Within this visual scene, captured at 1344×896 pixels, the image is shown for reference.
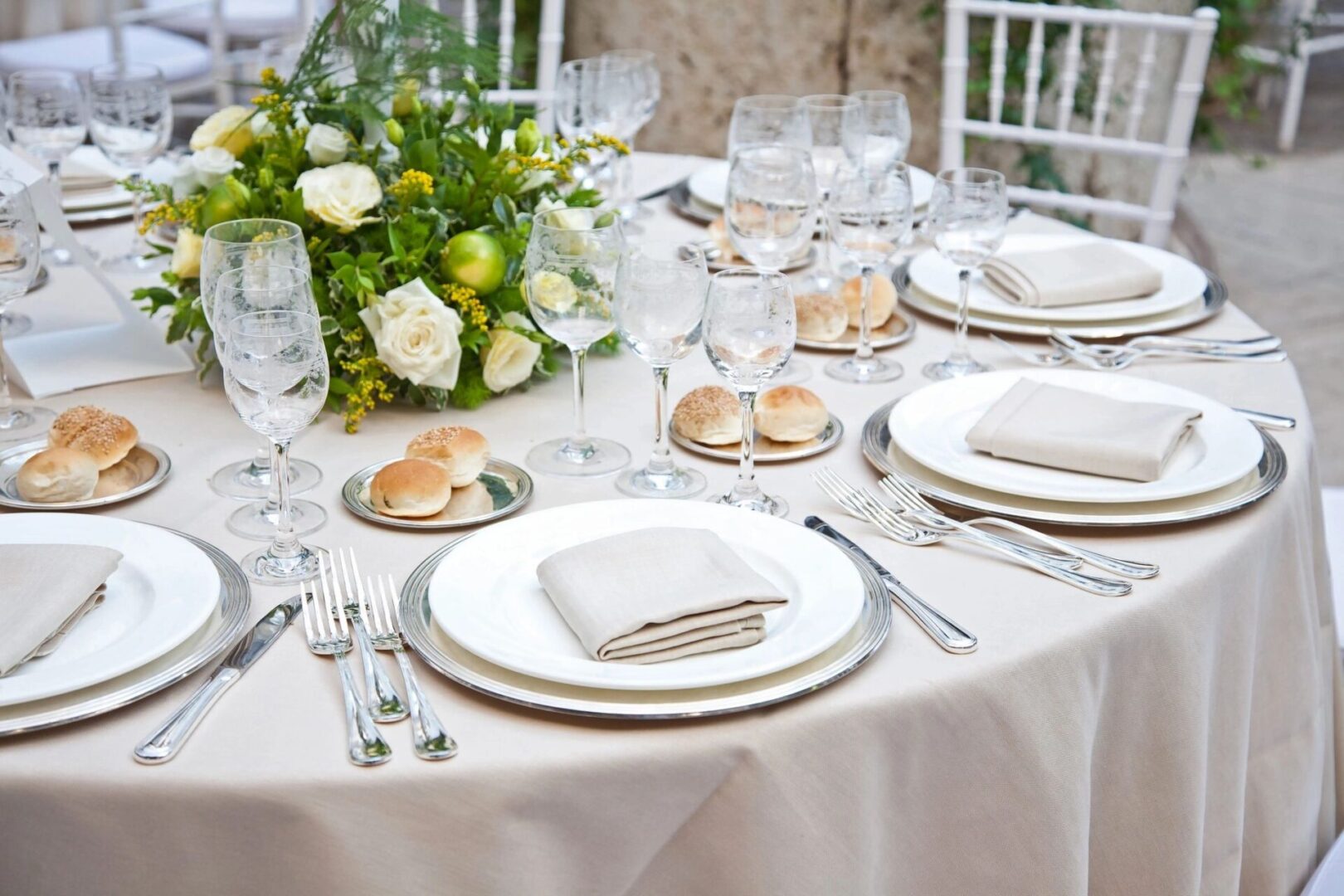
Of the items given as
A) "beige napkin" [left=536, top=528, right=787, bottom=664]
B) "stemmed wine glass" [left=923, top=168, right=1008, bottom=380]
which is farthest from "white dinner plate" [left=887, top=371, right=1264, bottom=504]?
"beige napkin" [left=536, top=528, right=787, bottom=664]

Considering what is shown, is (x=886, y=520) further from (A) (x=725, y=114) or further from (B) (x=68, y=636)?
(A) (x=725, y=114)

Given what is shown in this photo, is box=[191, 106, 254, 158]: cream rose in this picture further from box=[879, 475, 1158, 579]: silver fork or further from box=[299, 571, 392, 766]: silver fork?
box=[879, 475, 1158, 579]: silver fork

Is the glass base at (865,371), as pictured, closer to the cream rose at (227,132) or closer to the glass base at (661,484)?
the glass base at (661,484)

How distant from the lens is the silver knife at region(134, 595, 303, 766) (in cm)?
93

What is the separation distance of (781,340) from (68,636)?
0.63m

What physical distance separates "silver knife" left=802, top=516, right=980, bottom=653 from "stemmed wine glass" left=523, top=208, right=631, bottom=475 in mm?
299

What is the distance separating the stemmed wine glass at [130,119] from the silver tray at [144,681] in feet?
3.32

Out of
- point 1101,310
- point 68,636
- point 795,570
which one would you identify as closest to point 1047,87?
point 1101,310

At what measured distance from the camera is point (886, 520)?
1.27 metres

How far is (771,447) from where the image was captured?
1444mm

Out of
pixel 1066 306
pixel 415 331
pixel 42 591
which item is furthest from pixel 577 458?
pixel 1066 306

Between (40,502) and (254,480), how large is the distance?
0.63 feet

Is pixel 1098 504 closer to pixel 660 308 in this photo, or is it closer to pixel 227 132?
pixel 660 308

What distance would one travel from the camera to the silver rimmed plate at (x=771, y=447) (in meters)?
1.42
